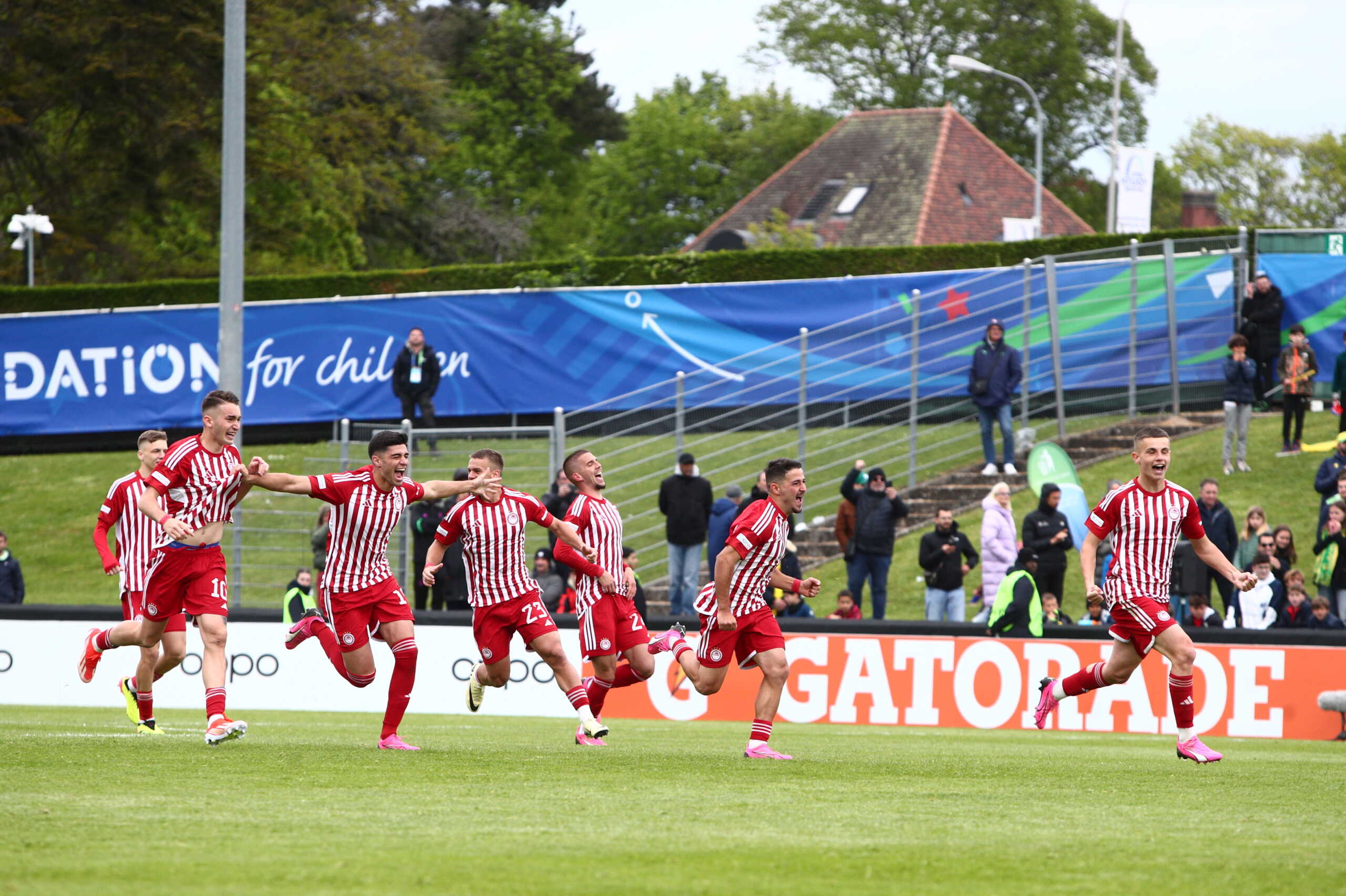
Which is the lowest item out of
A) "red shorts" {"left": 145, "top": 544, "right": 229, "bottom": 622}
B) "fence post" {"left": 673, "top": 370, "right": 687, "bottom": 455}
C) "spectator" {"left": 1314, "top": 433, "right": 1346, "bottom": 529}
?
"red shorts" {"left": 145, "top": 544, "right": 229, "bottom": 622}

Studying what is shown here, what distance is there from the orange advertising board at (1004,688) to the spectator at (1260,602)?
1067mm


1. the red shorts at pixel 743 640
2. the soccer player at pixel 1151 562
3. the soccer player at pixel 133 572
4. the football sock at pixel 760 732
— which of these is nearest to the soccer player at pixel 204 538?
the soccer player at pixel 133 572

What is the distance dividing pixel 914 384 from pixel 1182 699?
1252 centimetres

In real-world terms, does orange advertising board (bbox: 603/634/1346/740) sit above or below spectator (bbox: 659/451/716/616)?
below

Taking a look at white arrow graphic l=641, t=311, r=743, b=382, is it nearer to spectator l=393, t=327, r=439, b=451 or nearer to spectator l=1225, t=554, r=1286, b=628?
spectator l=393, t=327, r=439, b=451

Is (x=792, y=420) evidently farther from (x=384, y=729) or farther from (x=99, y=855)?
(x=99, y=855)

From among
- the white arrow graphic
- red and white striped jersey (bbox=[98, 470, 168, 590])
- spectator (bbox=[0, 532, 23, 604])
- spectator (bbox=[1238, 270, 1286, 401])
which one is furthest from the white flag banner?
red and white striped jersey (bbox=[98, 470, 168, 590])

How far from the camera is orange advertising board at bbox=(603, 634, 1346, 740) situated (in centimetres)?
1698

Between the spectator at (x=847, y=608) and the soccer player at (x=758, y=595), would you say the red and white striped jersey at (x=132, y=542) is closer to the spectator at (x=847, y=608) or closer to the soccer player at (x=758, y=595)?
the soccer player at (x=758, y=595)

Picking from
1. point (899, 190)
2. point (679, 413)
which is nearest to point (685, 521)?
point (679, 413)

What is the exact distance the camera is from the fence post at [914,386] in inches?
928

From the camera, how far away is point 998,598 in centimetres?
1784

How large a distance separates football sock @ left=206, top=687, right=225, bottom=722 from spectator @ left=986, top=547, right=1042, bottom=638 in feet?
31.3

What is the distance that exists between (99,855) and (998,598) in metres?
12.9
